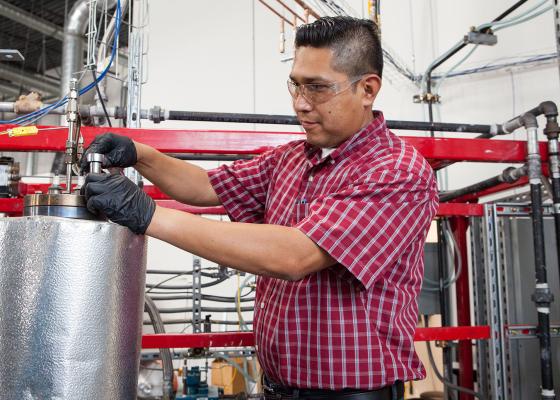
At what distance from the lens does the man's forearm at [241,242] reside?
36.3 inches

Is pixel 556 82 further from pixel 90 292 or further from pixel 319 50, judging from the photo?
pixel 90 292

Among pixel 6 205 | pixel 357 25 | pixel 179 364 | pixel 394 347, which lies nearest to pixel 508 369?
pixel 394 347

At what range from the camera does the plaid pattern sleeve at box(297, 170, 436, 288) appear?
1.01m

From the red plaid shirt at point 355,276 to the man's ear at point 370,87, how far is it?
0.06 m

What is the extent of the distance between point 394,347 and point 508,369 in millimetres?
1146

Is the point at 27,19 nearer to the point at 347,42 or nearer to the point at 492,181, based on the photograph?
the point at 492,181

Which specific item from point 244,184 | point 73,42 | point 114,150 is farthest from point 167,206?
point 73,42

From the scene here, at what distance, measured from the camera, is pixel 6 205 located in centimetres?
185

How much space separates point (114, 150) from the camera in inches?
46.4

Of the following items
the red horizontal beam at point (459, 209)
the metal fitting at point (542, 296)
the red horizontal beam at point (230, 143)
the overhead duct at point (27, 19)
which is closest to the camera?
the red horizontal beam at point (230, 143)

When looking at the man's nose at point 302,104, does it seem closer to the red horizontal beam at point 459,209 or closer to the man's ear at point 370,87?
the man's ear at point 370,87

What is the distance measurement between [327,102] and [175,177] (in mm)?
441

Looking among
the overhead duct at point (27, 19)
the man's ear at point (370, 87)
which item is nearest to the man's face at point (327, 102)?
the man's ear at point (370, 87)

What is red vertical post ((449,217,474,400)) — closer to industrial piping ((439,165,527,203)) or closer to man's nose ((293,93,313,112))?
industrial piping ((439,165,527,203))
